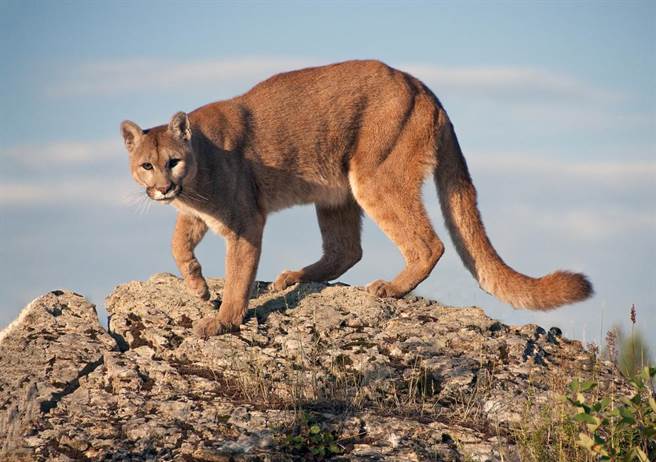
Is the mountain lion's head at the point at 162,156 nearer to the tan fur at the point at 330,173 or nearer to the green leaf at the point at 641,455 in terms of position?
the tan fur at the point at 330,173

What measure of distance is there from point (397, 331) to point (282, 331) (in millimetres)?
→ 920

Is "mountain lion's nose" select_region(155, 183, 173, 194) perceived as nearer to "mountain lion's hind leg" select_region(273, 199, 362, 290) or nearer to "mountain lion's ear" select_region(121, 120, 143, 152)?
"mountain lion's ear" select_region(121, 120, 143, 152)

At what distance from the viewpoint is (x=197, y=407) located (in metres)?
6.01

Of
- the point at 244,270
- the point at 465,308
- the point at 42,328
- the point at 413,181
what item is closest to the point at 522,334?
the point at 465,308

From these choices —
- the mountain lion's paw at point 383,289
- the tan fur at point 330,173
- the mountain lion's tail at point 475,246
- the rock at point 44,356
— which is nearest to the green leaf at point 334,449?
the rock at point 44,356

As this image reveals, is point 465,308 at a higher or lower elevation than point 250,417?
higher

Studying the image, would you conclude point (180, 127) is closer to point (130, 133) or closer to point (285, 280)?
point (130, 133)

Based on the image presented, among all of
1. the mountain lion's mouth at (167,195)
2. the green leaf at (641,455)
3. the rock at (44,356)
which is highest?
the mountain lion's mouth at (167,195)

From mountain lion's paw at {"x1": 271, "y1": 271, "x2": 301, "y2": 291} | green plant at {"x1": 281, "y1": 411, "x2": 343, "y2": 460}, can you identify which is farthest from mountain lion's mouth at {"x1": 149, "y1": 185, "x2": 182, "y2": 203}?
green plant at {"x1": 281, "y1": 411, "x2": 343, "y2": 460}

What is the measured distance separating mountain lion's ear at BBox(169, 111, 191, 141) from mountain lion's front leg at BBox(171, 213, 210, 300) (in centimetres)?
75

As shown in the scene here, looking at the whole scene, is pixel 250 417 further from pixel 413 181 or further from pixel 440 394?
pixel 413 181

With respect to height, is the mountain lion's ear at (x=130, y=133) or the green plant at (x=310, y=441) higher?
the mountain lion's ear at (x=130, y=133)

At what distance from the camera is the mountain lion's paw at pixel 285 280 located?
28.1ft

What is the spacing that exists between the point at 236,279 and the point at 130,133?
5.41 feet
